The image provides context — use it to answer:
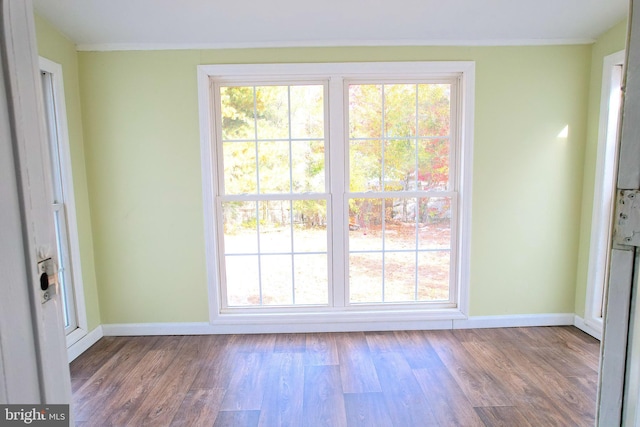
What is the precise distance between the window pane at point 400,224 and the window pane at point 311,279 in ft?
1.90

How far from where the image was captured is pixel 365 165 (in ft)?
8.82

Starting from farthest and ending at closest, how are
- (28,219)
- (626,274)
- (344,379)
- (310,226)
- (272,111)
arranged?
(310,226), (272,111), (344,379), (626,274), (28,219)

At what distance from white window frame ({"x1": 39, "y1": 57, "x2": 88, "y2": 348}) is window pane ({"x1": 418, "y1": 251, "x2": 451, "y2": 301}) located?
2.70 m

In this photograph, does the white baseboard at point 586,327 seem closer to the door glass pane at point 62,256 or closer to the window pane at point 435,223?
the window pane at point 435,223

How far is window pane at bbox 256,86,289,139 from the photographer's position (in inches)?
103

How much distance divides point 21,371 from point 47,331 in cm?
8

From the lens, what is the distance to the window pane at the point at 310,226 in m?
2.71

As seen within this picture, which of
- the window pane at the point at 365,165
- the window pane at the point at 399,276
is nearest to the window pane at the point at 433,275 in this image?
the window pane at the point at 399,276

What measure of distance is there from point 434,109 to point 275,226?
1.61 meters

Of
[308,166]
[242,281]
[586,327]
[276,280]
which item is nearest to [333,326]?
[276,280]

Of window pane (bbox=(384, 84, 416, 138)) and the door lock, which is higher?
window pane (bbox=(384, 84, 416, 138))

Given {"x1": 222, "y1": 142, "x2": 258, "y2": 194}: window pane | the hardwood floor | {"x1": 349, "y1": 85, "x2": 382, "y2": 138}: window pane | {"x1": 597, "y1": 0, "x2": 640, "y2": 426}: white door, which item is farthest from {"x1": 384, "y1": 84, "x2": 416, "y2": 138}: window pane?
{"x1": 597, "y1": 0, "x2": 640, "y2": 426}: white door

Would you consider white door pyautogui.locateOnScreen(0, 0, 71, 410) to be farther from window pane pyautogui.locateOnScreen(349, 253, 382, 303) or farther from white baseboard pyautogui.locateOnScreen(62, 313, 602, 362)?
window pane pyautogui.locateOnScreen(349, 253, 382, 303)

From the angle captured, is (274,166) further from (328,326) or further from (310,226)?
(328,326)
